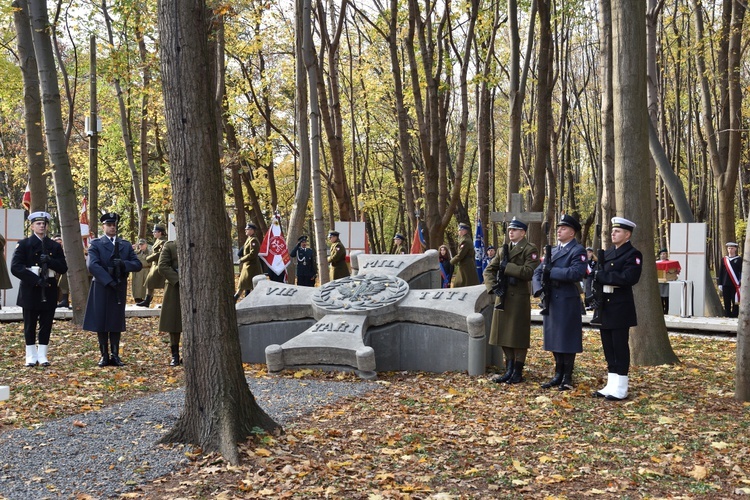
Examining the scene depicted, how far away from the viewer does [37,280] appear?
9547 millimetres

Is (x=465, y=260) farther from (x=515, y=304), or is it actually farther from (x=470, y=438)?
(x=470, y=438)

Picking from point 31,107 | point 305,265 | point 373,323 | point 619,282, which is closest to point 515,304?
point 619,282

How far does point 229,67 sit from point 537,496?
2585 cm

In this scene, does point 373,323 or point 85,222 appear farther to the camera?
point 85,222

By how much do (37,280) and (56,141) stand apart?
14.8ft

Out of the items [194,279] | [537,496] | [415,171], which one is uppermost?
[415,171]

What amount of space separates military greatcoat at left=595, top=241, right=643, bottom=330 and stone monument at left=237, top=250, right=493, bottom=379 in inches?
68.2

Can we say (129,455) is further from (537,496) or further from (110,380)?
(110,380)

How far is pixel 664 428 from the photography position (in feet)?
22.3

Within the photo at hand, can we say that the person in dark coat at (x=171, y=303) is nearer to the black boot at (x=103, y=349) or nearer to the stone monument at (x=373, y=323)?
the black boot at (x=103, y=349)

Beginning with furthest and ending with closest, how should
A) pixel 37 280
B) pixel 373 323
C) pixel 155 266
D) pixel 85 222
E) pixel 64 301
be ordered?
pixel 85 222
pixel 64 301
pixel 155 266
pixel 373 323
pixel 37 280

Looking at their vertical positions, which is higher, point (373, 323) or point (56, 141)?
point (56, 141)

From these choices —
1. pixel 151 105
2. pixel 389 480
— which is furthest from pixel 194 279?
pixel 151 105

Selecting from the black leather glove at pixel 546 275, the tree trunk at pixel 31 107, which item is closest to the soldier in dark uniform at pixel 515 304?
the black leather glove at pixel 546 275
